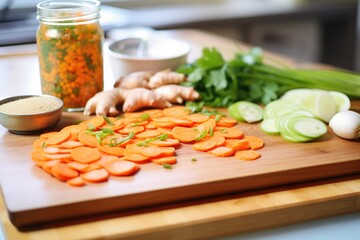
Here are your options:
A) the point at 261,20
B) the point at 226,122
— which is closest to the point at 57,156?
the point at 226,122

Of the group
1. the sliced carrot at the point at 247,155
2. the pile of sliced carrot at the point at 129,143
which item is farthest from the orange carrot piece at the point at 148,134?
the sliced carrot at the point at 247,155

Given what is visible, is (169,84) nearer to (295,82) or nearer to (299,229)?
(295,82)

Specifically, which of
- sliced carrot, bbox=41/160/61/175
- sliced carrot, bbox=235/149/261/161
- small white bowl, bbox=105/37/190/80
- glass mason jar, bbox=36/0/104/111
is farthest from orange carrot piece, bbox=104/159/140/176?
small white bowl, bbox=105/37/190/80

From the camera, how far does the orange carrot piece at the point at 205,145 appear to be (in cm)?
121

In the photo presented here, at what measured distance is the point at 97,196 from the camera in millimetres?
1007

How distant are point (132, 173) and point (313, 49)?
267 centimetres

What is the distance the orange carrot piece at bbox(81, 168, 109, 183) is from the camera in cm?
106

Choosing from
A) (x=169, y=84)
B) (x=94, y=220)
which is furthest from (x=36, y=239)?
(x=169, y=84)

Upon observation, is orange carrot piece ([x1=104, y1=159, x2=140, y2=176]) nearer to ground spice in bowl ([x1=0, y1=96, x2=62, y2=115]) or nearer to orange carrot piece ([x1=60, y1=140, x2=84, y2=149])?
orange carrot piece ([x1=60, y1=140, x2=84, y2=149])

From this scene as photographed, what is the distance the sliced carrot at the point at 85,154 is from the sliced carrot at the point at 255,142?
36 centimetres

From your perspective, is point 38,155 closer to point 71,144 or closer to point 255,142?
point 71,144

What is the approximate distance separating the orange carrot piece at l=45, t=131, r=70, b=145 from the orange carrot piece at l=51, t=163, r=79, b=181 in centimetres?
14

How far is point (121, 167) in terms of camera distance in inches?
43.5

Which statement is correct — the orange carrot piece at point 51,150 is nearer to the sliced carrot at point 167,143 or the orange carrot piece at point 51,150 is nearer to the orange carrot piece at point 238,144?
the sliced carrot at point 167,143
